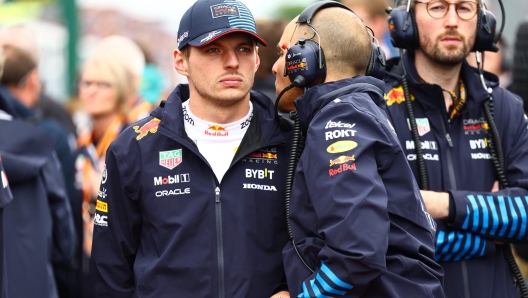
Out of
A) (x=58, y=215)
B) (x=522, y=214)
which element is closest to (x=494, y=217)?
(x=522, y=214)

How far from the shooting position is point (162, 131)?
12.3 ft

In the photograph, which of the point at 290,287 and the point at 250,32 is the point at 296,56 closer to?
the point at 250,32

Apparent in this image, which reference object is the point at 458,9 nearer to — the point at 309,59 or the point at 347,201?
the point at 309,59

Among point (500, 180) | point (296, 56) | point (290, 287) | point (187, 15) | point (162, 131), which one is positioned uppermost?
point (187, 15)

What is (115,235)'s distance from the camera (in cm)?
381

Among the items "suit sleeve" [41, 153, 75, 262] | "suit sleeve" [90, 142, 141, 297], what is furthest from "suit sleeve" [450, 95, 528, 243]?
"suit sleeve" [41, 153, 75, 262]

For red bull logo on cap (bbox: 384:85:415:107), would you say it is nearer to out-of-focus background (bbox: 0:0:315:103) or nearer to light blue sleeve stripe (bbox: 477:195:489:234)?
light blue sleeve stripe (bbox: 477:195:489:234)

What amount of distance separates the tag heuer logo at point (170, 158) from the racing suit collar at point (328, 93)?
61 centimetres

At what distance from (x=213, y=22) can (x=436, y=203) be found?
1345mm

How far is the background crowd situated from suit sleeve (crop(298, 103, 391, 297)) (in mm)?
1896

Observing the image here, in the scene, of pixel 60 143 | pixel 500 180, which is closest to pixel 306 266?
pixel 500 180

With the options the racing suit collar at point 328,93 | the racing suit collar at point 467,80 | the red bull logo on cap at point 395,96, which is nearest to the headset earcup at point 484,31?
the racing suit collar at point 467,80

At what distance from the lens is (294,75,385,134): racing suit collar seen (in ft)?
11.2

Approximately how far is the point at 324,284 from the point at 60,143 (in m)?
3.90
